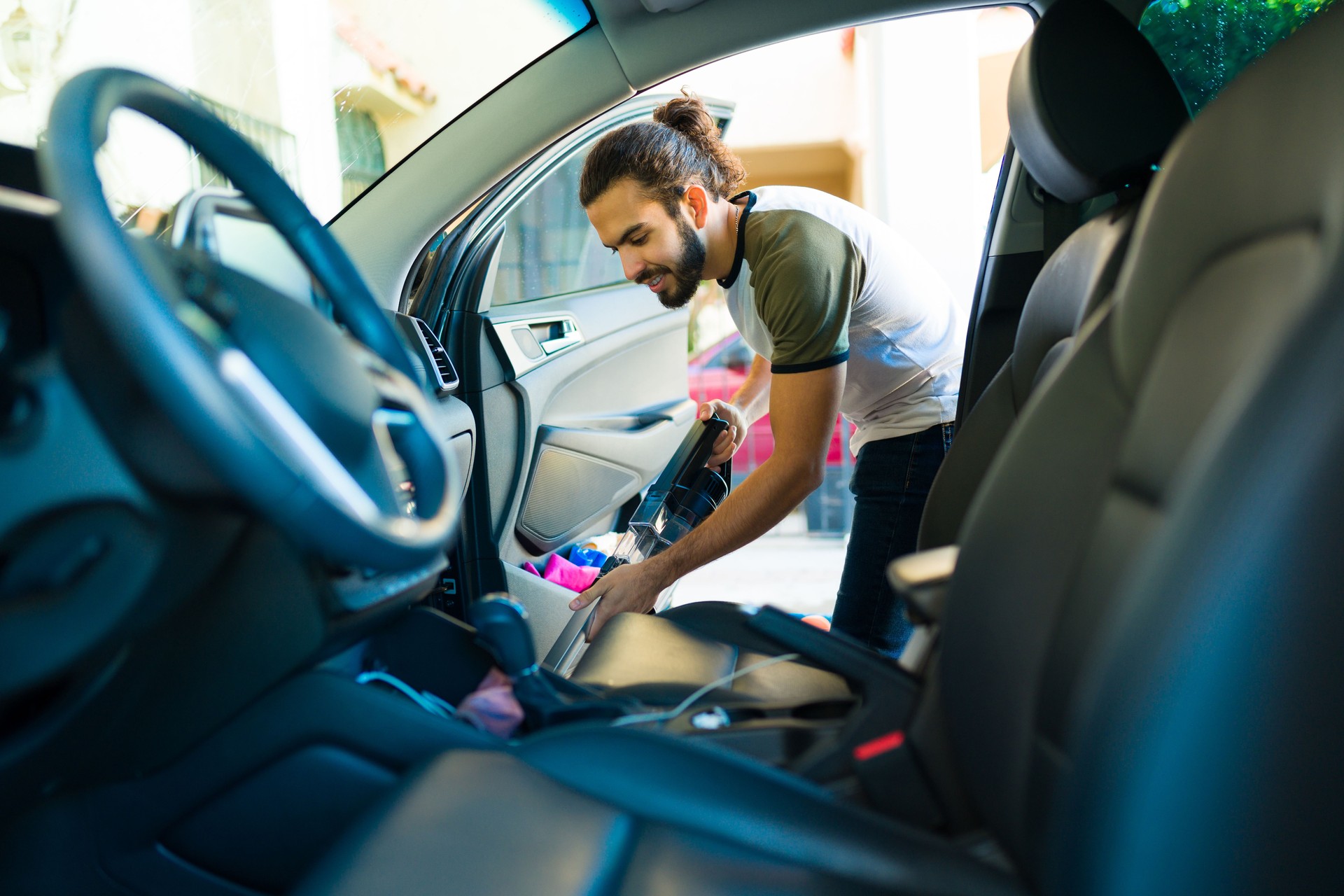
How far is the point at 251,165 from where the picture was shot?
0.81m

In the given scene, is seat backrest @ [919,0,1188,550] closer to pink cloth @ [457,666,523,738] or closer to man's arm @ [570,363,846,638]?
man's arm @ [570,363,846,638]

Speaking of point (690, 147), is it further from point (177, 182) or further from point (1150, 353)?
point (1150, 353)

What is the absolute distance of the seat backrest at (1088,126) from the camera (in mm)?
965

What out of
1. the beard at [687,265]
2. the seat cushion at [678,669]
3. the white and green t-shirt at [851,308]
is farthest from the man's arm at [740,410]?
the seat cushion at [678,669]

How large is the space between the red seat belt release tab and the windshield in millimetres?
1181

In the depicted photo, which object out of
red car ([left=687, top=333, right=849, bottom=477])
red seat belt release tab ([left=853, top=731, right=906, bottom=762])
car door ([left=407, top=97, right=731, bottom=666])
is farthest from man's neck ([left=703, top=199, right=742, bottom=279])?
red car ([left=687, top=333, right=849, bottom=477])

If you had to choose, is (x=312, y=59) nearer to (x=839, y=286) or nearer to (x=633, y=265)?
(x=633, y=265)

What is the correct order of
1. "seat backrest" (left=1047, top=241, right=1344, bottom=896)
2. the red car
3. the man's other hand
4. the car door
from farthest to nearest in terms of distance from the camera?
the red car, the man's other hand, the car door, "seat backrest" (left=1047, top=241, right=1344, bottom=896)

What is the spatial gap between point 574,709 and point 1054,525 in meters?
0.49

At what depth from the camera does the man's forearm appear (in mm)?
1479

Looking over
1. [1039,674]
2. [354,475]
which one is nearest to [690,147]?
[354,475]

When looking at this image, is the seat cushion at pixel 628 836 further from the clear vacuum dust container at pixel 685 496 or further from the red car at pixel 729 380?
the red car at pixel 729 380

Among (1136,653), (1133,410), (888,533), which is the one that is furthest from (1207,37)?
(1136,653)

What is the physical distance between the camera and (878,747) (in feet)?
2.75
